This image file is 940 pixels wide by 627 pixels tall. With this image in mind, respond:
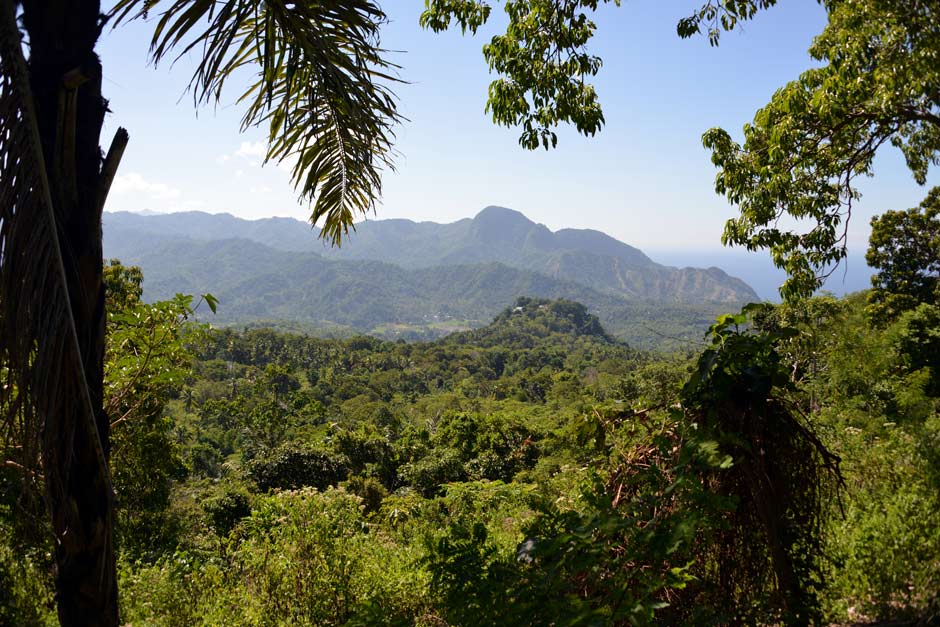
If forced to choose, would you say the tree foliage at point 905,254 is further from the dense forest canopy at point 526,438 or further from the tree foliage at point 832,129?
the tree foliage at point 832,129

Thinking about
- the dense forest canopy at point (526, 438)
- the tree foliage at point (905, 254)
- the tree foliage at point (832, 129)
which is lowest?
the dense forest canopy at point (526, 438)

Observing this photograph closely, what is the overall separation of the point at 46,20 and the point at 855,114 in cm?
402

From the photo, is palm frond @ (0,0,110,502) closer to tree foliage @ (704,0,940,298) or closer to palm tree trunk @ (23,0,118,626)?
palm tree trunk @ (23,0,118,626)

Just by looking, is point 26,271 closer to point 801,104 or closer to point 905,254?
point 801,104

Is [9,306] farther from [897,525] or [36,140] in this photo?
[897,525]

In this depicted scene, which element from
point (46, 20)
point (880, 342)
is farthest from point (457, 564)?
point (880, 342)

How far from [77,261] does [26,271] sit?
221 millimetres

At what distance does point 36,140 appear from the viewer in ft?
3.96

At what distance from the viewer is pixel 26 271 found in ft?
3.85

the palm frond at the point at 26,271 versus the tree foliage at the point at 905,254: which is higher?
the tree foliage at the point at 905,254

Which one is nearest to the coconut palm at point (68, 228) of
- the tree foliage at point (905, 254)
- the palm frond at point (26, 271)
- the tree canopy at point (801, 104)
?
the palm frond at point (26, 271)

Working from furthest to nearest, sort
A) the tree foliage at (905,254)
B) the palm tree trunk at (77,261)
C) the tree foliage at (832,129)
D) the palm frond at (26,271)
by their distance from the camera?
the tree foliage at (905,254), the tree foliage at (832,129), the palm tree trunk at (77,261), the palm frond at (26,271)

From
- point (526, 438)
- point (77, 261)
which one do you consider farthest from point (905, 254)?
point (77, 261)

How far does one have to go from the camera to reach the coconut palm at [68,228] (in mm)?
1185
